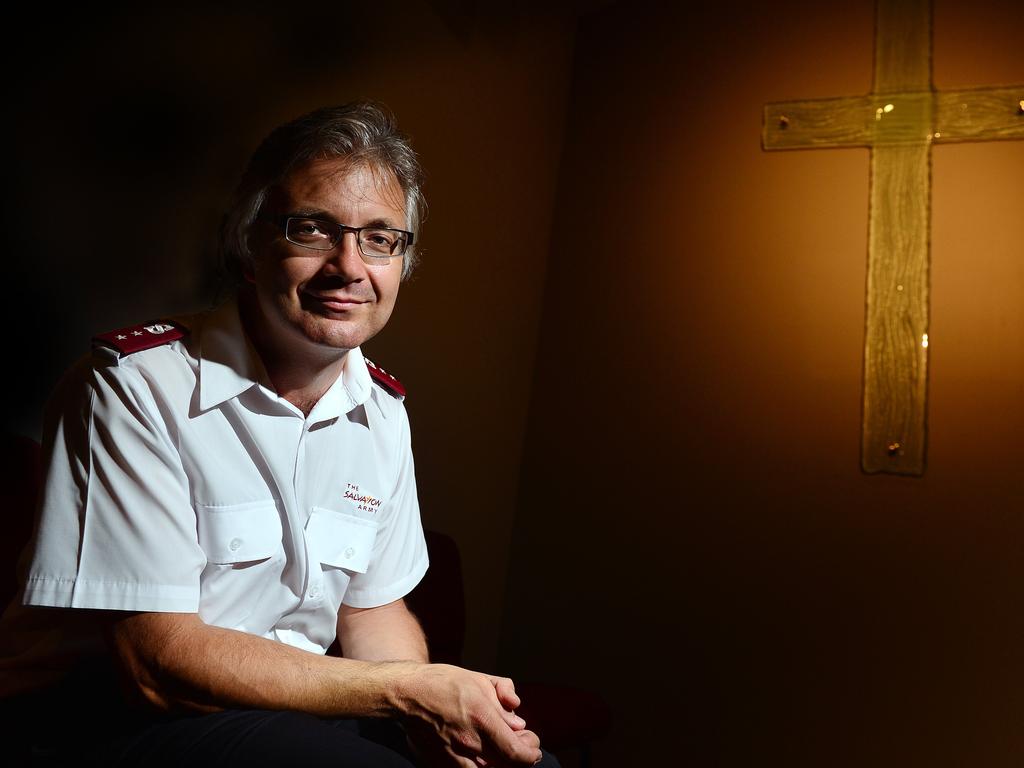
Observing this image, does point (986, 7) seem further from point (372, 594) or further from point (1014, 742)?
point (372, 594)

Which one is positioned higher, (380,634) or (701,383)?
(701,383)

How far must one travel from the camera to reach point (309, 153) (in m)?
1.25

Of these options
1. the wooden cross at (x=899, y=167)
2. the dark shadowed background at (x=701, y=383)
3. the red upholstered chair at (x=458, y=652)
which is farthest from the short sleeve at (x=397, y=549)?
the wooden cross at (x=899, y=167)

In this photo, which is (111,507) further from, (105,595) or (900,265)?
(900,265)

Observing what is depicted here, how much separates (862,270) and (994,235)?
0.39m

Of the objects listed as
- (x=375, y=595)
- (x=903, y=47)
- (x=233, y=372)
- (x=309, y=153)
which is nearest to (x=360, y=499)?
(x=375, y=595)

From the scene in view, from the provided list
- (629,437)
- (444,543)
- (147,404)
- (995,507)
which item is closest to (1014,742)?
(995,507)

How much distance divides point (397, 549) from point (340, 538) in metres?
0.15

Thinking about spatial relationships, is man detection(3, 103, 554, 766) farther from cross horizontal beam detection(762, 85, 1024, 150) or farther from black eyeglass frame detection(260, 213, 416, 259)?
cross horizontal beam detection(762, 85, 1024, 150)

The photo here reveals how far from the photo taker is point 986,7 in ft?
9.72

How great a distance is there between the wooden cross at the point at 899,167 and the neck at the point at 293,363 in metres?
2.07

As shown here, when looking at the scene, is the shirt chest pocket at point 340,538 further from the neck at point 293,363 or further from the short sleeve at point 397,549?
the neck at point 293,363

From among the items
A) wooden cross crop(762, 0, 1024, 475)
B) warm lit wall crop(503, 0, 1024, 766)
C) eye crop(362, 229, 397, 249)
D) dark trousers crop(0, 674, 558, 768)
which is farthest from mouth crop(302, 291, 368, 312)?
wooden cross crop(762, 0, 1024, 475)

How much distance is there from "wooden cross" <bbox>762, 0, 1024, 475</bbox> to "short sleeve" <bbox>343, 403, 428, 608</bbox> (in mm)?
1850
